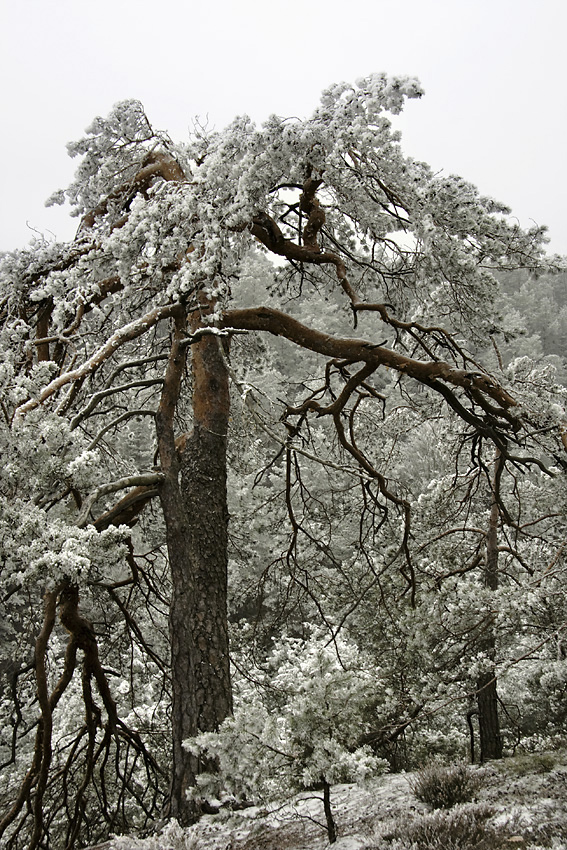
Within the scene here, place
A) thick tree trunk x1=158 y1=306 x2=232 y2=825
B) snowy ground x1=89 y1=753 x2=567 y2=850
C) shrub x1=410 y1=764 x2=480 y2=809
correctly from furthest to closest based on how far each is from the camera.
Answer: shrub x1=410 y1=764 x2=480 y2=809
thick tree trunk x1=158 y1=306 x2=232 y2=825
snowy ground x1=89 y1=753 x2=567 y2=850

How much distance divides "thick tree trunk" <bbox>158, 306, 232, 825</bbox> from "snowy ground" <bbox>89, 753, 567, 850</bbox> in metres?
0.53

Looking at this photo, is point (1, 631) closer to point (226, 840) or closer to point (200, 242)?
point (226, 840)

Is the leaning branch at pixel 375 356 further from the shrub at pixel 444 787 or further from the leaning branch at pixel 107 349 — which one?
the shrub at pixel 444 787

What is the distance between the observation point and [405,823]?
464cm

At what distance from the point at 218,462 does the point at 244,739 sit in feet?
7.69

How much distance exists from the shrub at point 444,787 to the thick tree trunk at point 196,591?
6.63ft

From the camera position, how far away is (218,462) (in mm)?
5512

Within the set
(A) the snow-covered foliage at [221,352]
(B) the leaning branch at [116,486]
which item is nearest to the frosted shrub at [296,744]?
(A) the snow-covered foliage at [221,352]

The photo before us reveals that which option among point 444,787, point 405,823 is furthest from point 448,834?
point 444,787

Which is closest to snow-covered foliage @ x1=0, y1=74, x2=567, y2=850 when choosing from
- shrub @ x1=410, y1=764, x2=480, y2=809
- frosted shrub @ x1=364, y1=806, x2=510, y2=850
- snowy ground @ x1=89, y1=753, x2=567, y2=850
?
snowy ground @ x1=89, y1=753, x2=567, y2=850

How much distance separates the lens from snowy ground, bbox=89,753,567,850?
396 cm

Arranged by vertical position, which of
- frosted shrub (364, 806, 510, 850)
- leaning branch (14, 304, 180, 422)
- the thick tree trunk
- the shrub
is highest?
leaning branch (14, 304, 180, 422)

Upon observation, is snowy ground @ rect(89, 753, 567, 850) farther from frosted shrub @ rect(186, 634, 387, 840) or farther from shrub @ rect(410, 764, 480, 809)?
frosted shrub @ rect(186, 634, 387, 840)

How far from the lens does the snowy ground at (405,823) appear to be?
3.96 m
